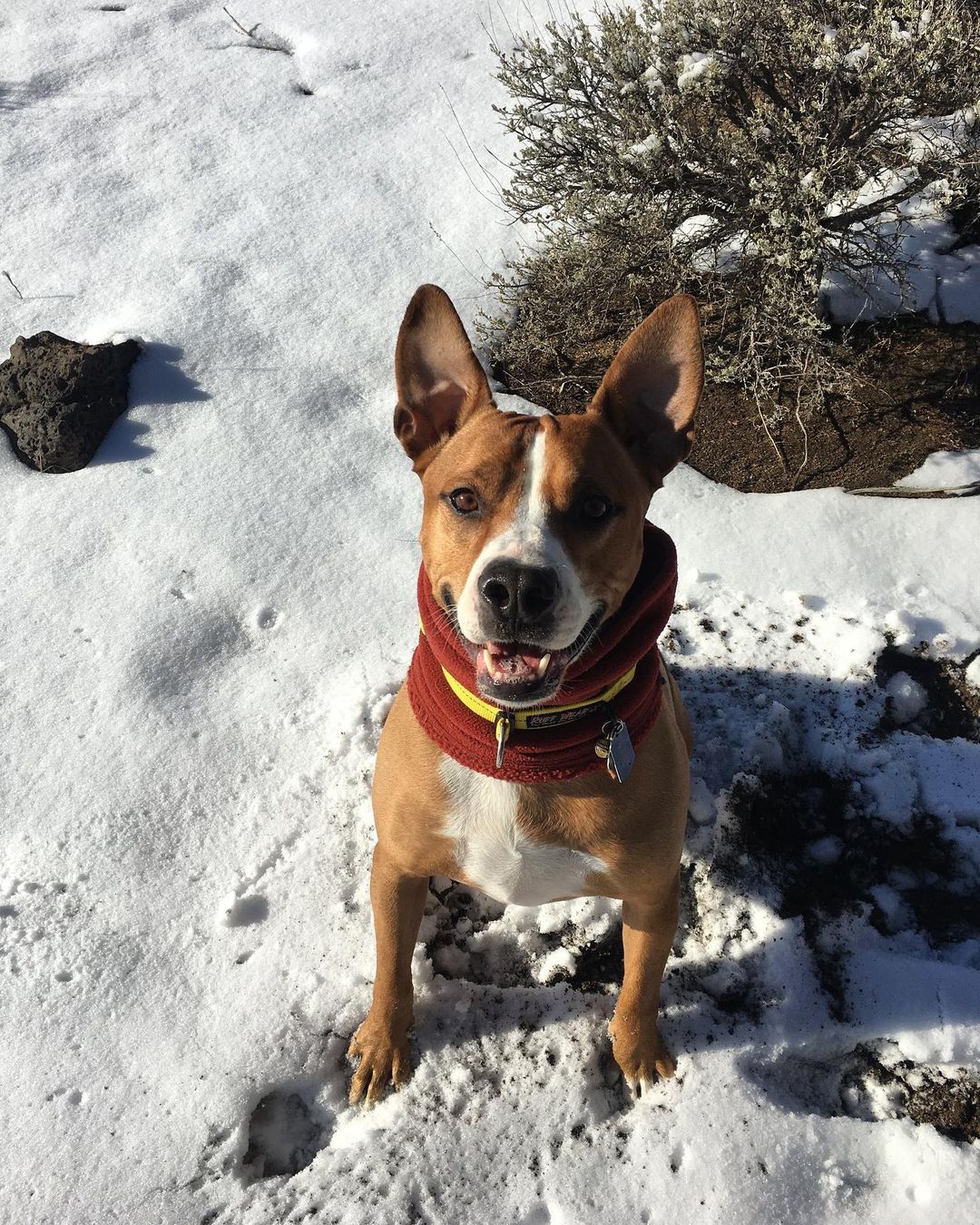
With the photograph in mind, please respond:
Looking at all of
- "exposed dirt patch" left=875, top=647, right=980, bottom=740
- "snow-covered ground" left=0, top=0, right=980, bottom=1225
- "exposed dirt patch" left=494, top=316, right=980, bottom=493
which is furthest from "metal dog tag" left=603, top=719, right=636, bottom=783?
"exposed dirt patch" left=494, top=316, right=980, bottom=493

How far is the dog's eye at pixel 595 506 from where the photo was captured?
A: 7.61 ft

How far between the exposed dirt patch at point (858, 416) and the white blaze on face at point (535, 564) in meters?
2.56

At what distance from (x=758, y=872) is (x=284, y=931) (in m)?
1.64

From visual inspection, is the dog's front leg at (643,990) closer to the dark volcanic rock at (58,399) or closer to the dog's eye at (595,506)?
the dog's eye at (595,506)

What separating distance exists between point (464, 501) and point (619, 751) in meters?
0.74

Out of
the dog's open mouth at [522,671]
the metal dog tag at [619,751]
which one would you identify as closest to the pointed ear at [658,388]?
the dog's open mouth at [522,671]

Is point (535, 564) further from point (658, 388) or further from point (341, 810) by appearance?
point (341, 810)

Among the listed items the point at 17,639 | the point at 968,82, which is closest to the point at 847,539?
the point at 968,82

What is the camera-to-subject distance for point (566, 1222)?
2.61 meters

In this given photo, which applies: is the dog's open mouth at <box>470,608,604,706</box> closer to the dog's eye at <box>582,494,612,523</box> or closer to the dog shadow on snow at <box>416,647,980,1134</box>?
the dog's eye at <box>582,494,612,523</box>

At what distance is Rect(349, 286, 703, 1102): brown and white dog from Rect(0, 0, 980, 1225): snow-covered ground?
11.1 inches

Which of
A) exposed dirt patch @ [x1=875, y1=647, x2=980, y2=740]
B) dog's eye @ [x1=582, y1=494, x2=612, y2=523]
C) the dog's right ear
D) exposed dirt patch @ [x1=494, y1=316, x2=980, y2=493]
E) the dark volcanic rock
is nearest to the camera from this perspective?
dog's eye @ [x1=582, y1=494, x2=612, y2=523]

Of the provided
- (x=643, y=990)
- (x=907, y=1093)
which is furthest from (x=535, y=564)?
(x=907, y=1093)

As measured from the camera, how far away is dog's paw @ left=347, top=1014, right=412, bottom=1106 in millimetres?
2852
